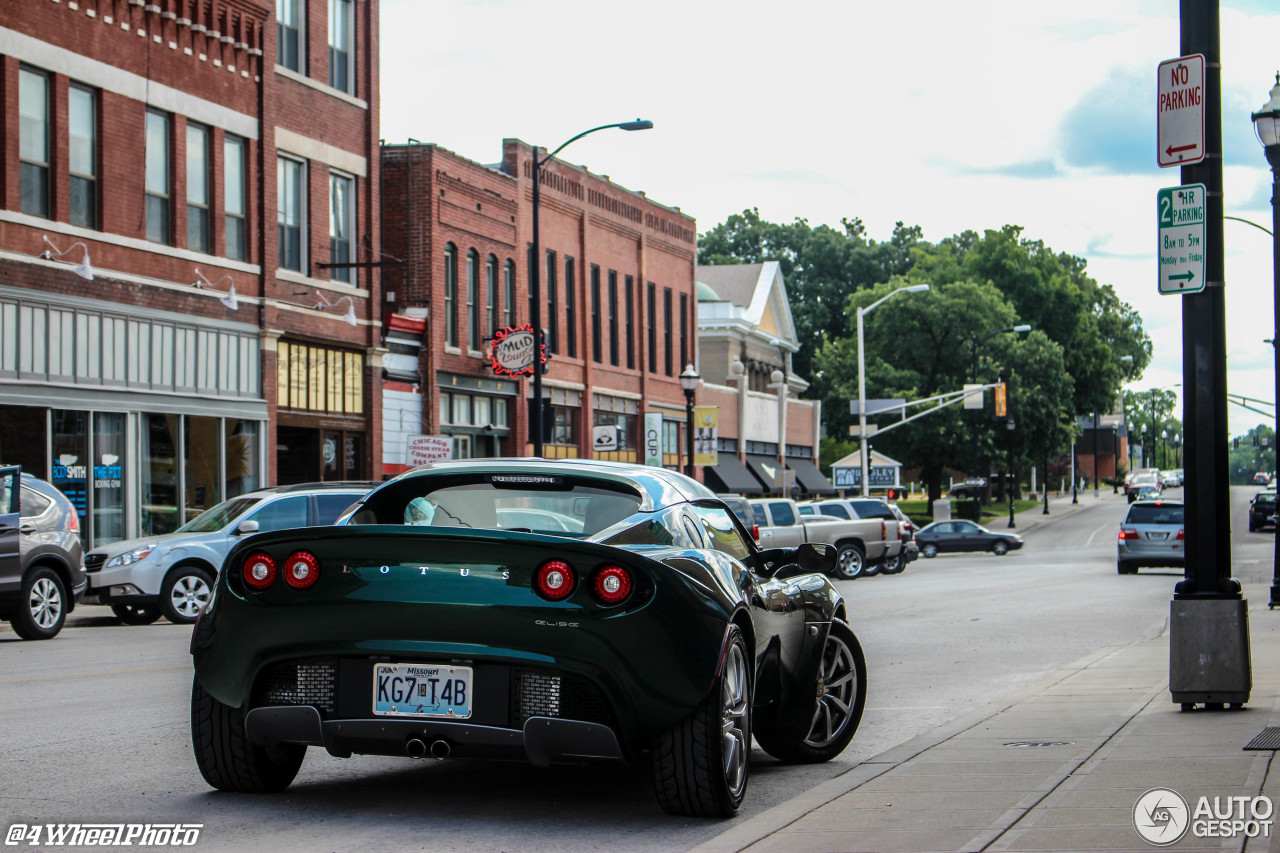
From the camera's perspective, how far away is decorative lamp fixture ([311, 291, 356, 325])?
104ft

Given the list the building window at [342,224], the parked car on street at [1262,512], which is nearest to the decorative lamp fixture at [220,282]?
the building window at [342,224]

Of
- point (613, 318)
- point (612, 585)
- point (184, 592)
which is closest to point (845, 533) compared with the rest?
point (613, 318)

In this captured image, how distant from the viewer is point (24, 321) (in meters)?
24.1

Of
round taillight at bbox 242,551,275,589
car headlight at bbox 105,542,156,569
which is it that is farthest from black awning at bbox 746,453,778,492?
round taillight at bbox 242,551,275,589

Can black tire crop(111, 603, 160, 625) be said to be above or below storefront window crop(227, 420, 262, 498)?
below

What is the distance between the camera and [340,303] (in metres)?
32.3

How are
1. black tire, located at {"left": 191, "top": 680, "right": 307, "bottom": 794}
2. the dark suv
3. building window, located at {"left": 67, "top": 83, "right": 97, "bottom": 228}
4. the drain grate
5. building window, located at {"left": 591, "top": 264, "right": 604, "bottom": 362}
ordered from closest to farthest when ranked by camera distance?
1. black tire, located at {"left": 191, "top": 680, "right": 307, "bottom": 794}
2. the drain grate
3. the dark suv
4. building window, located at {"left": 67, "top": 83, "right": 97, "bottom": 228}
5. building window, located at {"left": 591, "top": 264, "right": 604, "bottom": 362}

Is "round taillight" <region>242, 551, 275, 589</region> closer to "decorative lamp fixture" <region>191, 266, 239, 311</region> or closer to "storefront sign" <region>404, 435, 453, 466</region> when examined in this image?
"decorative lamp fixture" <region>191, 266, 239, 311</region>

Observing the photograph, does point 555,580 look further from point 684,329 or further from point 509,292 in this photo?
point 684,329

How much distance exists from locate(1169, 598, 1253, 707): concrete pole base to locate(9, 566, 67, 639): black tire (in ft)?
39.7

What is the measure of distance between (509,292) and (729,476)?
17.5 metres

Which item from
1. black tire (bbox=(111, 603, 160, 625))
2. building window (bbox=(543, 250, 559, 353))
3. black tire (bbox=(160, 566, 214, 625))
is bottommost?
black tire (bbox=(111, 603, 160, 625))

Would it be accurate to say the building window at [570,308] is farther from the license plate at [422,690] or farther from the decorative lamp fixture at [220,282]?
the license plate at [422,690]

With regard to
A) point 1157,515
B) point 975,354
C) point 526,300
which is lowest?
point 1157,515
